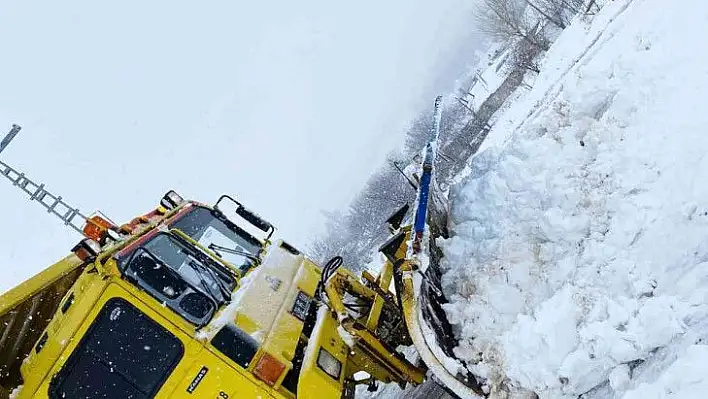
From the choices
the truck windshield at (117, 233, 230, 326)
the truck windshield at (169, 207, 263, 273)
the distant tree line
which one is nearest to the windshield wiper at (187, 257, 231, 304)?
the truck windshield at (117, 233, 230, 326)

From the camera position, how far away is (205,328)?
14.4ft

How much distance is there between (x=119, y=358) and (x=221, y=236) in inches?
73.8

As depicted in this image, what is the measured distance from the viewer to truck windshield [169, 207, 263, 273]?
571 centimetres

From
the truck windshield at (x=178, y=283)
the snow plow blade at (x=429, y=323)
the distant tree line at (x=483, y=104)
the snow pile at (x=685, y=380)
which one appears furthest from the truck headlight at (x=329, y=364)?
the distant tree line at (x=483, y=104)

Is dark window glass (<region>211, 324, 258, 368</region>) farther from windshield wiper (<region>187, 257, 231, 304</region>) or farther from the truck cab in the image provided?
windshield wiper (<region>187, 257, 231, 304</region>)

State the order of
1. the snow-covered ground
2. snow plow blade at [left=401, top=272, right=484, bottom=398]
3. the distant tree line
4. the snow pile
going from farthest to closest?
the distant tree line → snow plow blade at [left=401, top=272, right=484, bottom=398] → the snow-covered ground → the snow pile

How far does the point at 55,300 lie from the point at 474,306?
10.9ft

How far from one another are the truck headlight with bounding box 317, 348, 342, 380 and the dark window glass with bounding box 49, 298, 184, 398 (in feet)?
3.00

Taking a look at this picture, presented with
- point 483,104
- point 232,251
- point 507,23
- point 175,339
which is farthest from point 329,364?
point 483,104

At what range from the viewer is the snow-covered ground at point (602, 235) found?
3.41 m

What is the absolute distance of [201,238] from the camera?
5.84 meters

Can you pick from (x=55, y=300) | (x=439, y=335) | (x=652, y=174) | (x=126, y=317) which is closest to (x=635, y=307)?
(x=652, y=174)

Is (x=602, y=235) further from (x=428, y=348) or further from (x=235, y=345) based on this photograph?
(x=235, y=345)

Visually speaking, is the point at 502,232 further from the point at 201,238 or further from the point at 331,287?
the point at 201,238
